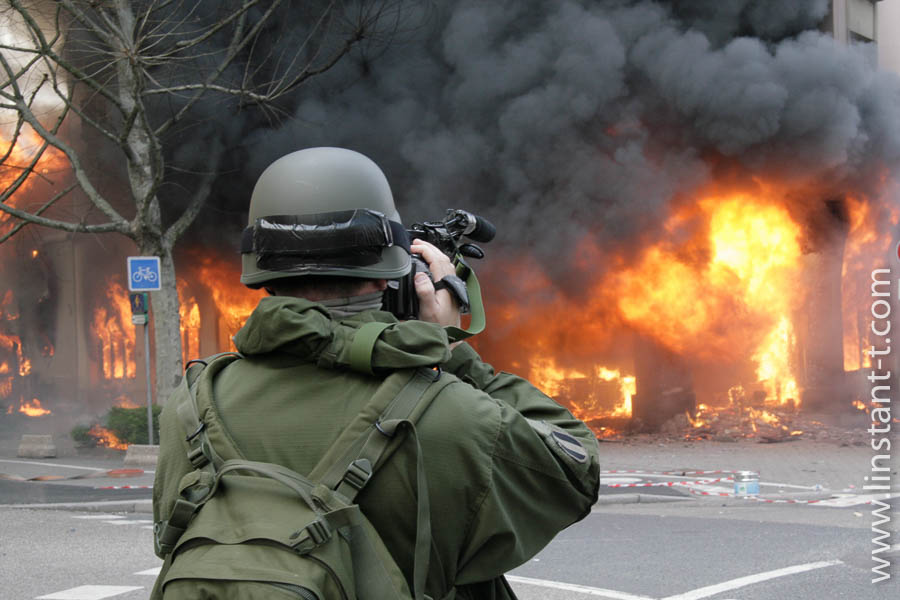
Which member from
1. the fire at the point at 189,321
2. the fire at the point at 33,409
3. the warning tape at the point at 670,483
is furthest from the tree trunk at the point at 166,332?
the fire at the point at 33,409

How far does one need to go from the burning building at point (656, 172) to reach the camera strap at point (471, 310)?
11765 mm

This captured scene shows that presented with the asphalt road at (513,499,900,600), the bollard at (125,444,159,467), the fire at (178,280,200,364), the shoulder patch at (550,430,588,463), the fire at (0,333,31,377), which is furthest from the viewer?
the fire at (0,333,31,377)

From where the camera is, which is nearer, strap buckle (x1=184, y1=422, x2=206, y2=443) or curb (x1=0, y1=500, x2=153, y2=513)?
strap buckle (x1=184, y1=422, x2=206, y2=443)

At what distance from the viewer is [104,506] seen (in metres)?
8.06

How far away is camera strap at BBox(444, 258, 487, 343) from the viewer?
146 cm

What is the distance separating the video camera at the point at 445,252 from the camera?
145 centimetres

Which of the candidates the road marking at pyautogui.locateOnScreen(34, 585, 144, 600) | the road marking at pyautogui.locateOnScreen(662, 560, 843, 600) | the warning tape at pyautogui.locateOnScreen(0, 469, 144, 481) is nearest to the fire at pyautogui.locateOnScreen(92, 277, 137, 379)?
the warning tape at pyautogui.locateOnScreen(0, 469, 144, 481)

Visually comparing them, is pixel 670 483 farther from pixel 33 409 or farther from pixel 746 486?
pixel 33 409

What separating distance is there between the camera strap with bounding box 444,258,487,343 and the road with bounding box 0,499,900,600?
3.48 meters

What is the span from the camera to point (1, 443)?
600 inches

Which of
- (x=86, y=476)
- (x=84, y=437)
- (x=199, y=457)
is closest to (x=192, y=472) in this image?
(x=199, y=457)

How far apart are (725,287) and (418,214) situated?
469 centimetres

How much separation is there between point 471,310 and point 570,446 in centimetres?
31

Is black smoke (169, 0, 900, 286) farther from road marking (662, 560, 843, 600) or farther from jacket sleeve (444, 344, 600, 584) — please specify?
jacket sleeve (444, 344, 600, 584)
